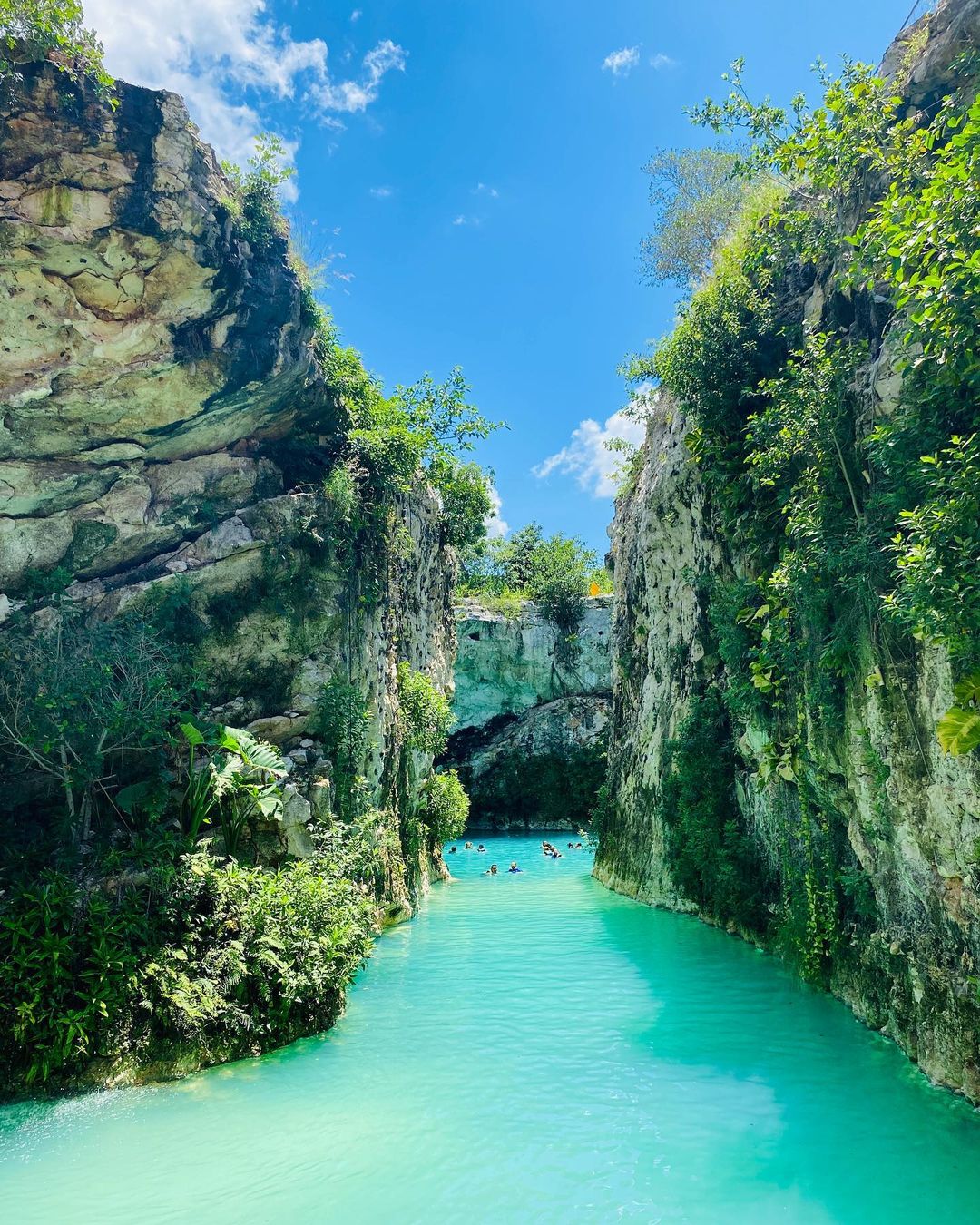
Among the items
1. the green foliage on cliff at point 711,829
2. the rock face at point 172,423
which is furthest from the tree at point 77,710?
the green foliage on cliff at point 711,829

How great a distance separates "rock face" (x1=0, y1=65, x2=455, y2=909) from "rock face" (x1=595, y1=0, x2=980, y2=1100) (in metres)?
6.92

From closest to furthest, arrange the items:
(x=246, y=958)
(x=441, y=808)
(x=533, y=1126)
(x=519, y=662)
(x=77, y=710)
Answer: (x=533, y=1126)
(x=246, y=958)
(x=77, y=710)
(x=441, y=808)
(x=519, y=662)

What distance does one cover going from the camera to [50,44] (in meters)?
10.4

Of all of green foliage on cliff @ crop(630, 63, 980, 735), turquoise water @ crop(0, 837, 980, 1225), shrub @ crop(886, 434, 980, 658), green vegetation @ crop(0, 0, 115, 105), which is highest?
green vegetation @ crop(0, 0, 115, 105)

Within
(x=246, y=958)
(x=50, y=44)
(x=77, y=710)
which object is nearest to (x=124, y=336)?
(x=50, y=44)

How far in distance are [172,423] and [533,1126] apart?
39.1ft

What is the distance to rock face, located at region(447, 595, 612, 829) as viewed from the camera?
38938 mm

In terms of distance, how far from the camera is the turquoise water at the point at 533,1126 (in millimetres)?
5324

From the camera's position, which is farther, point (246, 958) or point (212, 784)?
point (212, 784)

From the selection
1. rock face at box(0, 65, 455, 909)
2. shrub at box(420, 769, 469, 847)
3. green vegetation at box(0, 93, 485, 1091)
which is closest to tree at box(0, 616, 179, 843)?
green vegetation at box(0, 93, 485, 1091)

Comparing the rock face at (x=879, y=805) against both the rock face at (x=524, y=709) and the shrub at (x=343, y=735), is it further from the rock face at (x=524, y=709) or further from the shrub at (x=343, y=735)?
the rock face at (x=524, y=709)

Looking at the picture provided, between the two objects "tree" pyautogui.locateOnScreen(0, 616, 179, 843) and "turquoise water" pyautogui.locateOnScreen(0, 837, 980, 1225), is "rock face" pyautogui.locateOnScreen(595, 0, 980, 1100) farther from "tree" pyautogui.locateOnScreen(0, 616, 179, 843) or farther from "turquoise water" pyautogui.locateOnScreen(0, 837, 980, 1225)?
"tree" pyautogui.locateOnScreen(0, 616, 179, 843)

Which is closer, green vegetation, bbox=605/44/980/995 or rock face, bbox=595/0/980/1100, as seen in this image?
green vegetation, bbox=605/44/980/995

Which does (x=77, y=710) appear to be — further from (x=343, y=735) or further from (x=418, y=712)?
(x=418, y=712)
